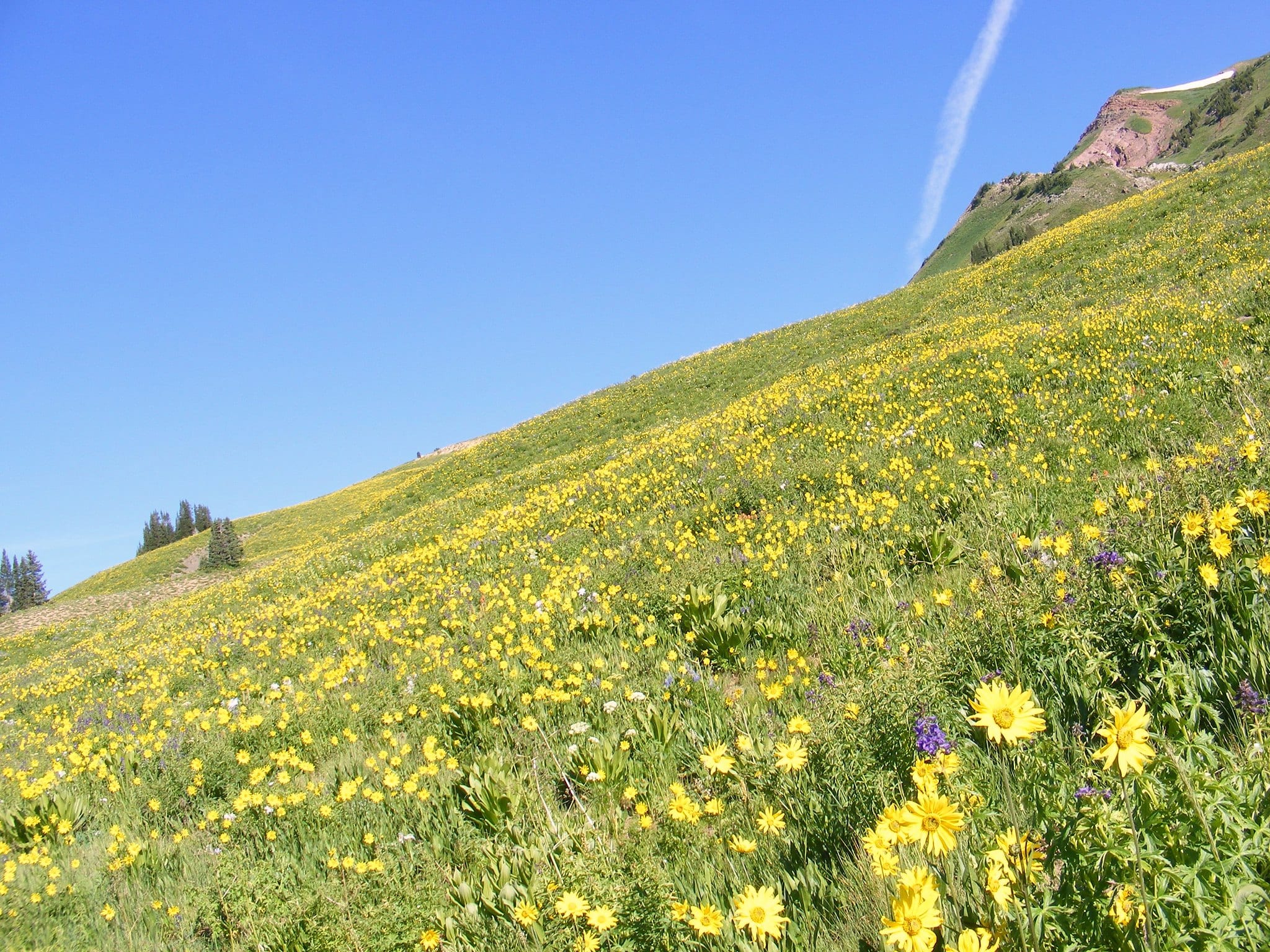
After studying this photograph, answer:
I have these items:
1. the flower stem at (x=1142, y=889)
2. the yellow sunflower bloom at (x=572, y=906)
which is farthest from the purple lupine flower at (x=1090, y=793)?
the yellow sunflower bloom at (x=572, y=906)

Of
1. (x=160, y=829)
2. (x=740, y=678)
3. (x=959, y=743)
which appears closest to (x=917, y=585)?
(x=740, y=678)

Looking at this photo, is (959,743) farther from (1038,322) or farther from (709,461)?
(1038,322)

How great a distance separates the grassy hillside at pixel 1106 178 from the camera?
288 feet

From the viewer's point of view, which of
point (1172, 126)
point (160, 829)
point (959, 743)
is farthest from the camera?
point (1172, 126)

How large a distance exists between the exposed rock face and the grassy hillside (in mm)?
2035

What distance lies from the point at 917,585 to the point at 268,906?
4.90 meters

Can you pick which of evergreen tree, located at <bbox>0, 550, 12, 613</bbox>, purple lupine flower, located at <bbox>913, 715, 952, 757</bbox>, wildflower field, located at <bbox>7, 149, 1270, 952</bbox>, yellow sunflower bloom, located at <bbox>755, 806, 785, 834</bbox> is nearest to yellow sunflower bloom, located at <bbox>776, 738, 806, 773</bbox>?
wildflower field, located at <bbox>7, 149, 1270, 952</bbox>

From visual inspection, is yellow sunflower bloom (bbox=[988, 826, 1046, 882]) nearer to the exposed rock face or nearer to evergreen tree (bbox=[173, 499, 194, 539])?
evergreen tree (bbox=[173, 499, 194, 539])

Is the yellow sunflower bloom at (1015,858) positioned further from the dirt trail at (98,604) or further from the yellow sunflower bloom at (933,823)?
the dirt trail at (98,604)

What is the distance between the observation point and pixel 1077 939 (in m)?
1.82

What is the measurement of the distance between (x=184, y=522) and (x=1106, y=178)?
127 m

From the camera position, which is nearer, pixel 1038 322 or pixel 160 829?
pixel 160 829

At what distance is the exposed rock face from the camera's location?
447 feet

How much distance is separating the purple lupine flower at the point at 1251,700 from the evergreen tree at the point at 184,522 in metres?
87.2
